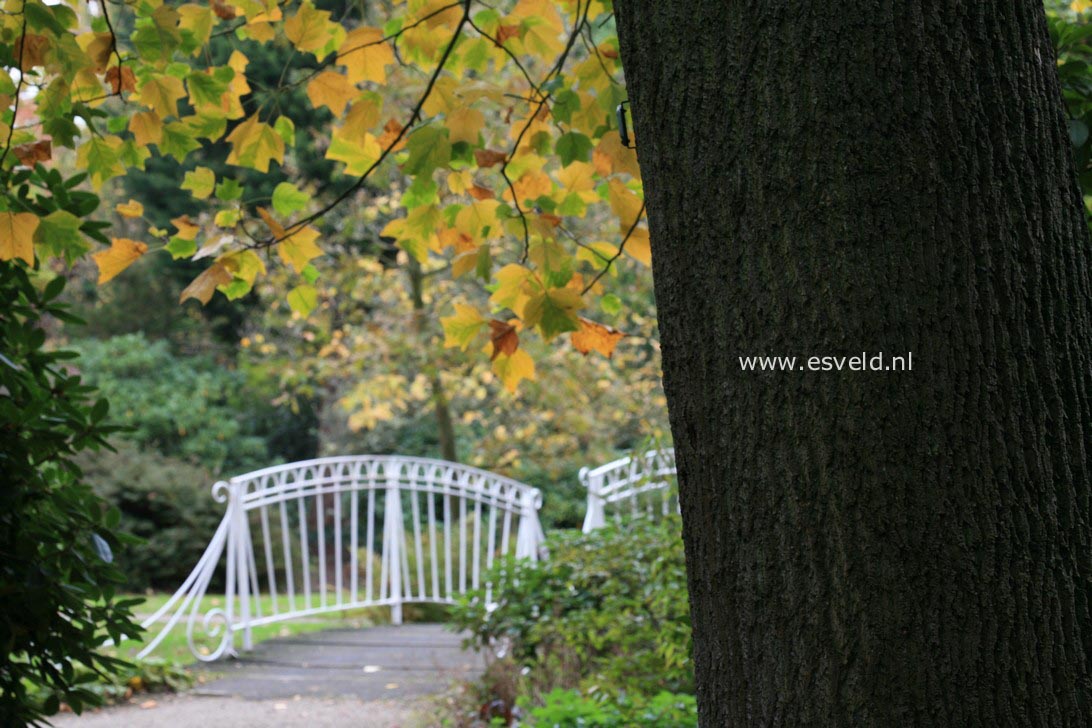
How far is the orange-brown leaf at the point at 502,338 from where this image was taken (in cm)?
245

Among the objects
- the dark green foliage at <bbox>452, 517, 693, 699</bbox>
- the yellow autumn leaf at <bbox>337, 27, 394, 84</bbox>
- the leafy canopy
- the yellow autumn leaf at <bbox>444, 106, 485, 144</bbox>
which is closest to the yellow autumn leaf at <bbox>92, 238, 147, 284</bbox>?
the leafy canopy

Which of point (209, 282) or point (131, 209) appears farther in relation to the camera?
point (131, 209)

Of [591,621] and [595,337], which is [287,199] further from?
[591,621]

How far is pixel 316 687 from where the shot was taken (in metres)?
6.32

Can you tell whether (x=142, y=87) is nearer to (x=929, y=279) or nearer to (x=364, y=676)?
(x=929, y=279)

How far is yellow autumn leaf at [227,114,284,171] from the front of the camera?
2.48 meters

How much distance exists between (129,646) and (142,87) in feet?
19.9

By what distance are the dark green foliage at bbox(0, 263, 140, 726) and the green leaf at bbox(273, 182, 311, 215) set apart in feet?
1.99

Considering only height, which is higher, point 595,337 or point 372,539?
point 595,337

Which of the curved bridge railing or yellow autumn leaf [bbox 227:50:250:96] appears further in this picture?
the curved bridge railing

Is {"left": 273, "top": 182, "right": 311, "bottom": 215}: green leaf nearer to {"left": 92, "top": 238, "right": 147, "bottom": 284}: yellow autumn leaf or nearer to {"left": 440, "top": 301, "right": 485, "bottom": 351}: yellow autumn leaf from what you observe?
{"left": 92, "top": 238, "right": 147, "bottom": 284}: yellow autumn leaf

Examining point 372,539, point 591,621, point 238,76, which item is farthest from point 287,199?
point 372,539

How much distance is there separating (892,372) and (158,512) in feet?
39.5

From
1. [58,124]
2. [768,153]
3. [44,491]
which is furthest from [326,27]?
[768,153]
